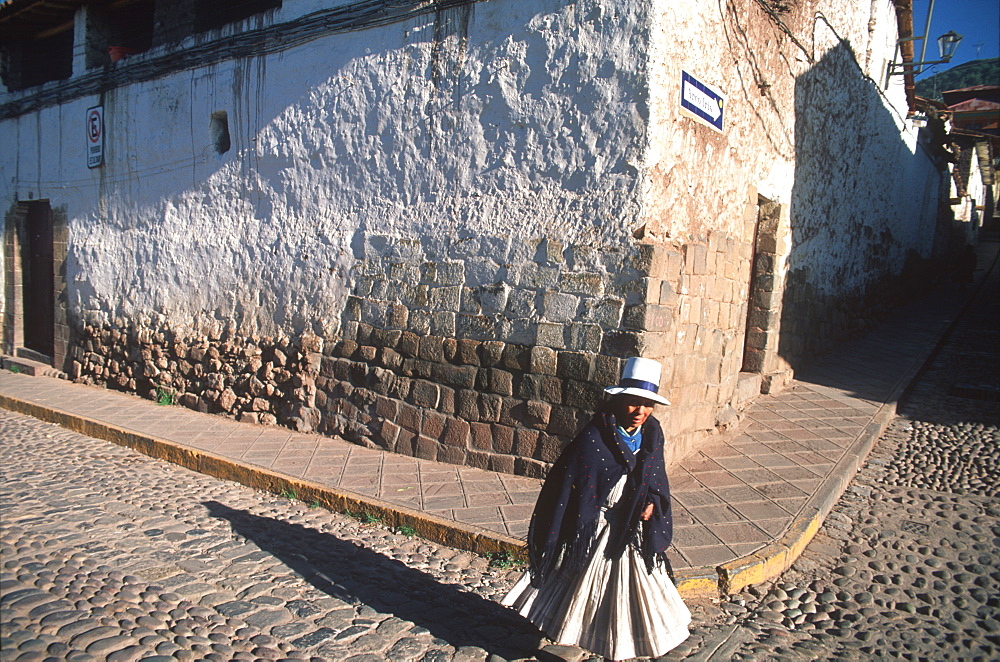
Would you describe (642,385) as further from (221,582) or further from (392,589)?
(221,582)

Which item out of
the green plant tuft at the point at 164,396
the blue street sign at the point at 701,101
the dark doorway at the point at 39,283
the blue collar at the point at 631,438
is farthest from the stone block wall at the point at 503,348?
the dark doorway at the point at 39,283

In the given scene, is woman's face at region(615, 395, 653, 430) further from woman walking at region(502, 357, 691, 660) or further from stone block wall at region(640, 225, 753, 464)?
stone block wall at region(640, 225, 753, 464)

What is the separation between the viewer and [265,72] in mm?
6914

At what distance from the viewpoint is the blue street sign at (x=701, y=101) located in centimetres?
503

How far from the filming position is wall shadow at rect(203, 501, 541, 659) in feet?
10.7

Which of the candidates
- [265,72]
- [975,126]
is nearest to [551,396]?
[265,72]

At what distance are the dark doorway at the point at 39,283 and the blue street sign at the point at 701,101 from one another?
8.98 metres

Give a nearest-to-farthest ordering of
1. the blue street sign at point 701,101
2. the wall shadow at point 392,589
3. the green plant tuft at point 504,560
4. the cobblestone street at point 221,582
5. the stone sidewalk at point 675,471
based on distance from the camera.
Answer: the cobblestone street at point 221,582
the wall shadow at point 392,589
the green plant tuft at point 504,560
the stone sidewalk at point 675,471
the blue street sign at point 701,101

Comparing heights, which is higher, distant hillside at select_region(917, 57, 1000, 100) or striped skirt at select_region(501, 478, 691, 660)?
distant hillside at select_region(917, 57, 1000, 100)

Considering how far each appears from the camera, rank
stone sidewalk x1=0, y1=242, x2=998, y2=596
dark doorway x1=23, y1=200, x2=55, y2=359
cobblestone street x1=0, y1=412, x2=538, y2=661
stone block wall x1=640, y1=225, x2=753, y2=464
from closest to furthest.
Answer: cobblestone street x1=0, y1=412, x2=538, y2=661 → stone sidewalk x1=0, y1=242, x2=998, y2=596 → stone block wall x1=640, y1=225, x2=753, y2=464 → dark doorway x1=23, y1=200, x2=55, y2=359

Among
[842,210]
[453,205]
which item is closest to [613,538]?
[453,205]

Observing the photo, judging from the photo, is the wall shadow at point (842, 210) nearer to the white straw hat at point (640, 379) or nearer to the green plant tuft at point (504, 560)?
the green plant tuft at point (504, 560)

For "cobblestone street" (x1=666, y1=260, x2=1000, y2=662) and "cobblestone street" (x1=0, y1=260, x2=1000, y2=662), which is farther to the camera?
"cobblestone street" (x1=666, y1=260, x2=1000, y2=662)

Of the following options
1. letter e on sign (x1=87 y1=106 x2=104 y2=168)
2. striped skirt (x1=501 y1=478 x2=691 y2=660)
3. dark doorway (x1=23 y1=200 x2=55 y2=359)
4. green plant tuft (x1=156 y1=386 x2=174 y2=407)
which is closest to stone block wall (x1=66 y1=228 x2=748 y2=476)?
green plant tuft (x1=156 y1=386 x2=174 y2=407)
